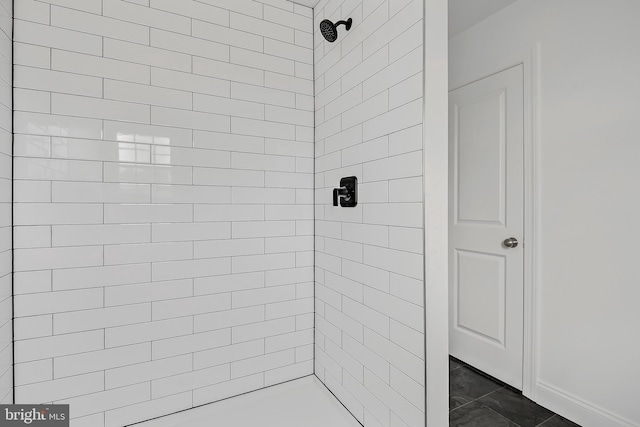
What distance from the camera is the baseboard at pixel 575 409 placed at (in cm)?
158

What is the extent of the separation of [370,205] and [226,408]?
1.23 m

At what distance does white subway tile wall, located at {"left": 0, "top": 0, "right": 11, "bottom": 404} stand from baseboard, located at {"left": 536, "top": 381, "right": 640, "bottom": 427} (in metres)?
2.64

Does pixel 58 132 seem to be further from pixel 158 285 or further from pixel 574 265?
pixel 574 265

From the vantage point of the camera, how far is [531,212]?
76.0 inches

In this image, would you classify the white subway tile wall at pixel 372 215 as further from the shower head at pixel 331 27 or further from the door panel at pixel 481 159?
the door panel at pixel 481 159

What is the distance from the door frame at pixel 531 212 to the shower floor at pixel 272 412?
1.24 metres

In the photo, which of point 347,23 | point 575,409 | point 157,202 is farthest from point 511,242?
point 157,202

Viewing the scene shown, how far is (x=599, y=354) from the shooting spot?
5.36ft

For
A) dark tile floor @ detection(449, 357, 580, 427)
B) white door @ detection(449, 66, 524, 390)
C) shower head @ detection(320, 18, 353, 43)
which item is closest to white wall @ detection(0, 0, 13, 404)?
shower head @ detection(320, 18, 353, 43)

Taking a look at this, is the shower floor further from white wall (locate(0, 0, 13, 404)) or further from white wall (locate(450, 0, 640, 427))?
white wall (locate(450, 0, 640, 427))

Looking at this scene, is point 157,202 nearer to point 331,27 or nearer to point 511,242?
point 331,27

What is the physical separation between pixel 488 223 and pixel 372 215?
1.28 meters

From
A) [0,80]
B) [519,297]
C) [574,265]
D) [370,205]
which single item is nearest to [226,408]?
[370,205]

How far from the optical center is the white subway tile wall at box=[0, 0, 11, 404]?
1143 mm
